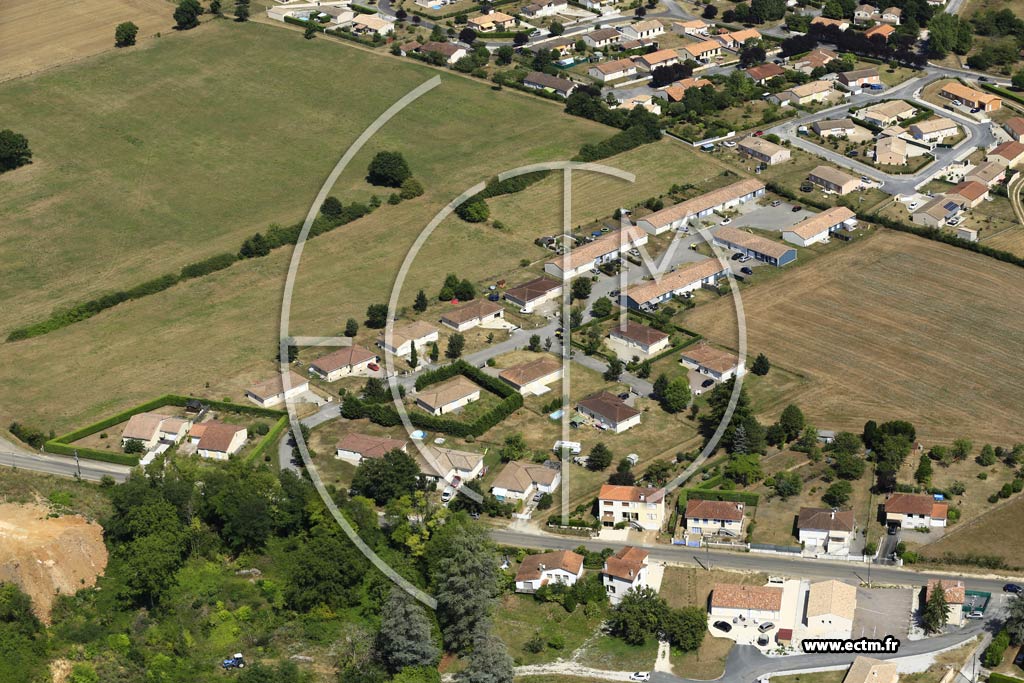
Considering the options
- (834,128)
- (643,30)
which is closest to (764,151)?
(834,128)

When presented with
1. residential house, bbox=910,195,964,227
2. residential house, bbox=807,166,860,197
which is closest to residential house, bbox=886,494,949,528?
residential house, bbox=910,195,964,227

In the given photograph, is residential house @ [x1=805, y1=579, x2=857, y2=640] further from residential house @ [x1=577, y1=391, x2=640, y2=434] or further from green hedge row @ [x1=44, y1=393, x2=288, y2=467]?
green hedge row @ [x1=44, y1=393, x2=288, y2=467]

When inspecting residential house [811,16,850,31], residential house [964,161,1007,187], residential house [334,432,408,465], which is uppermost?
residential house [811,16,850,31]

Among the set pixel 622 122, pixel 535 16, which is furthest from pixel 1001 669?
pixel 535 16

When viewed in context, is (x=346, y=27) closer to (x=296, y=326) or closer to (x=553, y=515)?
(x=296, y=326)

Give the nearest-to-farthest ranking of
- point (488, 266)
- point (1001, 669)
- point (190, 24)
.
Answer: point (1001, 669) → point (488, 266) → point (190, 24)
